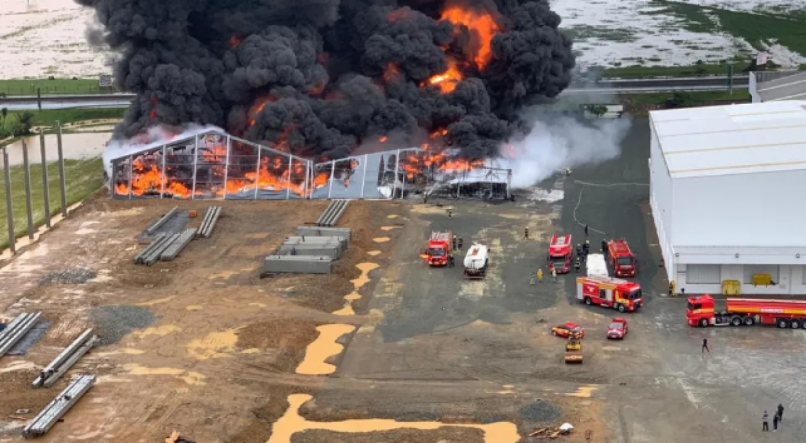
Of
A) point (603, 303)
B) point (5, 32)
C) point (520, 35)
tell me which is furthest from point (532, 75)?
point (5, 32)

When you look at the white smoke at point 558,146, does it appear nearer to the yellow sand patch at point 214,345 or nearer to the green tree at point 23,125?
the yellow sand patch at point 214,345

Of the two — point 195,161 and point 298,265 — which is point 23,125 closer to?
point 195,161

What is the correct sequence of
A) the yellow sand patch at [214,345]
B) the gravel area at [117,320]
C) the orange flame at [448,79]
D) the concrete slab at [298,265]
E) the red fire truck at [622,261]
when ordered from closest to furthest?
the yellow sand patch at [214,345]
the gravel area at [117,320]
the red fire truck at [622,261]
the concrete slab at [298,265]
the orange flame at [448,79]

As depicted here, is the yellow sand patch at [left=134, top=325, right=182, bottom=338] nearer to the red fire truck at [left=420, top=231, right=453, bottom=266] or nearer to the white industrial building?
the red fire truck at [left=420, top=231, right=453, bottom=266]

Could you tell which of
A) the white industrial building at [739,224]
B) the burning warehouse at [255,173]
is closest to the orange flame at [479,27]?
the burning warehouse at [255,173]

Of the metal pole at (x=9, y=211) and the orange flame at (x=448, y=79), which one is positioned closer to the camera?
the metal pole at (x=9, y=211)

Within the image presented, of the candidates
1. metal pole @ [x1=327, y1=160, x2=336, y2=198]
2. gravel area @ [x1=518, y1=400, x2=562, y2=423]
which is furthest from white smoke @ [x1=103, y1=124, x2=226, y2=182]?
gravel area @ [x1=518, y1=400, x2=562, y2=423]

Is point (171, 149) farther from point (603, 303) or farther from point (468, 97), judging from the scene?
point (603, 303)
